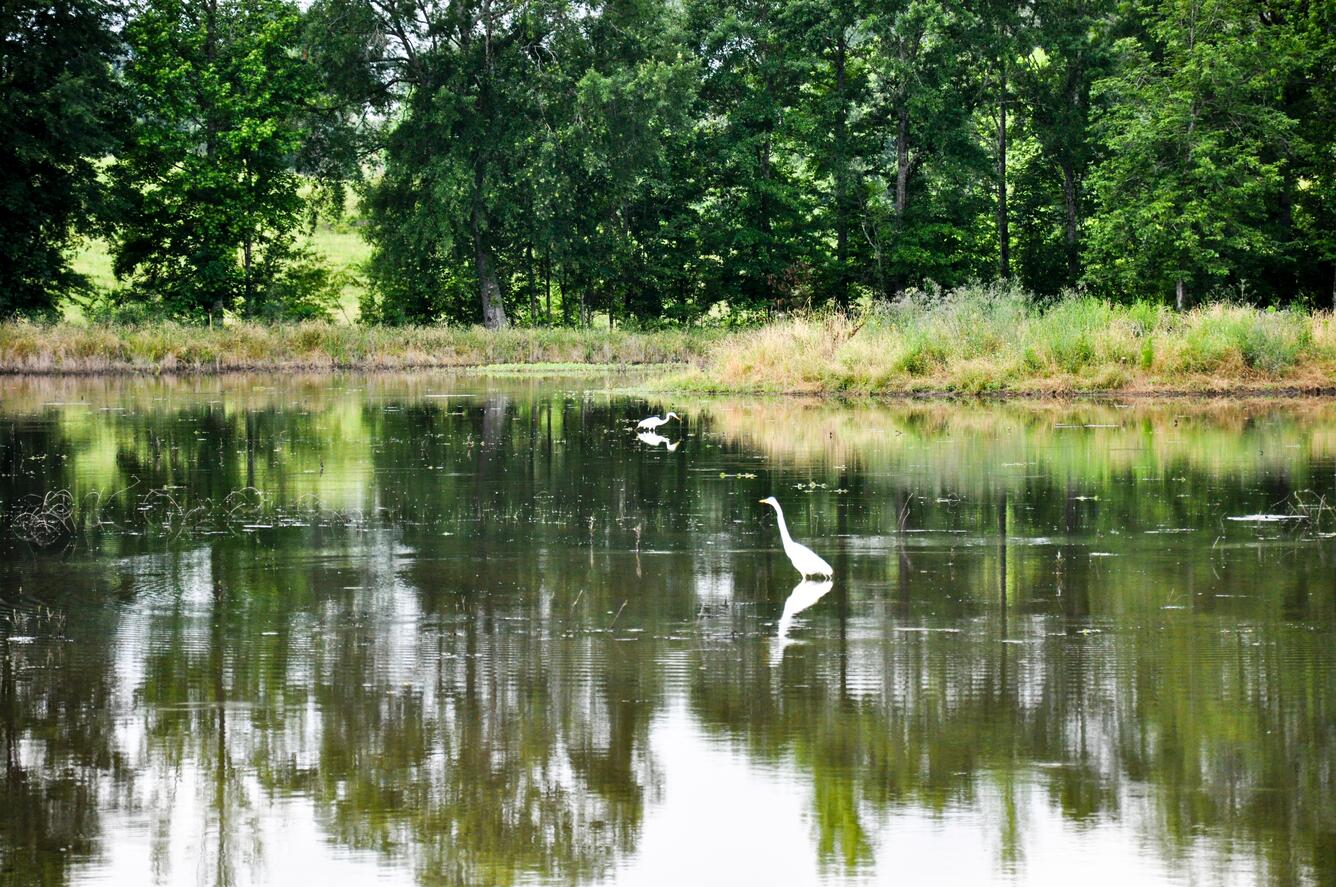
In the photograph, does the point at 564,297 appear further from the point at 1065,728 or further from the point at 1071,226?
the point at 1065,728

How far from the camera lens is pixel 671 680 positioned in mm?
8383

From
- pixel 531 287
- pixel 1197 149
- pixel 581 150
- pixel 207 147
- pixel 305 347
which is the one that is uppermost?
pixel 207 147

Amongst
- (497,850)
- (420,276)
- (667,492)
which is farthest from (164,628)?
(420,276)

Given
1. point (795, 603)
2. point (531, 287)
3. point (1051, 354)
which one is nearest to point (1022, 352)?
point (1051, 354)

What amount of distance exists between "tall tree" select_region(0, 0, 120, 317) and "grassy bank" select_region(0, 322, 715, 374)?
4.59m

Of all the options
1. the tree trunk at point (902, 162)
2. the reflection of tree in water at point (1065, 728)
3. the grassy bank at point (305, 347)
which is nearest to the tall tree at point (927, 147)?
the tree trunk at point (902, 162)

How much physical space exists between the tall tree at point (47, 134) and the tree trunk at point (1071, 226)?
33.7 m

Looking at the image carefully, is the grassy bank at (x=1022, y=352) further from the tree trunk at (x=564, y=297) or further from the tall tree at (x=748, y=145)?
the tree trunk at (x=564, y=297)

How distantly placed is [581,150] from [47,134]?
1731 centimetres

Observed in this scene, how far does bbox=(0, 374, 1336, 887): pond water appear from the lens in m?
5.98

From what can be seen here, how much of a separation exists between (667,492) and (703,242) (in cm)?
4714

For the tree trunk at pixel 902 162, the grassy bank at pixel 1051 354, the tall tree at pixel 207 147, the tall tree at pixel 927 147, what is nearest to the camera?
the grassy bank at pixel 1051 354

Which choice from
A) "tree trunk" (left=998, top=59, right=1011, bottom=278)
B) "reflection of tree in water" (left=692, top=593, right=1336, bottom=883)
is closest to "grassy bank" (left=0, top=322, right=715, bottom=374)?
"tree trunk" (left=998, top=59, right=1011, bottom=278)

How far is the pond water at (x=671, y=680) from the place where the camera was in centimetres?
598
